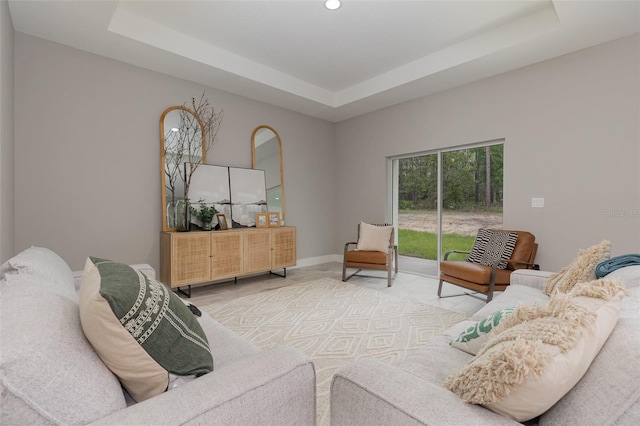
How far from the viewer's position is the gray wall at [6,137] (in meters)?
2.31

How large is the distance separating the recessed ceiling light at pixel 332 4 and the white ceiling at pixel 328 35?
0.27 feet

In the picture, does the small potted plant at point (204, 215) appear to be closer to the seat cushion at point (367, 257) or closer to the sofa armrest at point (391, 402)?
the seat cushion at point (367, 257)

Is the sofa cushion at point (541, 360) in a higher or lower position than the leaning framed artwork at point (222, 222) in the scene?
lower

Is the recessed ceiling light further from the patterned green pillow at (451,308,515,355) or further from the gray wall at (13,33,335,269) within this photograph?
the patterned green pillow at (451,308,515,355)

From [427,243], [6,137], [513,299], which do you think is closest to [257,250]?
[427,243]

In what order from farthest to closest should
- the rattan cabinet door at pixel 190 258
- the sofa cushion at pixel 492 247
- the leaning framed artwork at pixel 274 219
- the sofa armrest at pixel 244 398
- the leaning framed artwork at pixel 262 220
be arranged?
1. the leaning framed artwork at pixel 274 219
2. the leaning framed artwork at pixel 262 220
3. the rattan cabinet door at pixel 190 258
4. the sofa cushion at pixel 492 247
5. the sofa armrest at pixel 244 398

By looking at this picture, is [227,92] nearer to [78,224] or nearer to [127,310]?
[78,224]

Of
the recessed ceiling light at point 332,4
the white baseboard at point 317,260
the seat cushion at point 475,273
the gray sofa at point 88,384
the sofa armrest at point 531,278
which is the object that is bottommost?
the white baseboard at point 317,260

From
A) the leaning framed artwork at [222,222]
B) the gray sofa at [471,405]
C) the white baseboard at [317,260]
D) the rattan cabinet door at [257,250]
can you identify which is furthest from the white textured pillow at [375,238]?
the gray sofa at [471,405]

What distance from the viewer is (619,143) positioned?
10.4ft

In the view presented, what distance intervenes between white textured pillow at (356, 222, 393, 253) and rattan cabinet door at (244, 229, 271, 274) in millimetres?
1370

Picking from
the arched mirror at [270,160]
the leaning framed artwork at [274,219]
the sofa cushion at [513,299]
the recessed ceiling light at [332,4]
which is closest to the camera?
the sofa cushion at [513,299]

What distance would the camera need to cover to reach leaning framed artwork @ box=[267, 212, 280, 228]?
188 inches

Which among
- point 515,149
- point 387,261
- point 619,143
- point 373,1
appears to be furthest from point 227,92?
point 619,143
